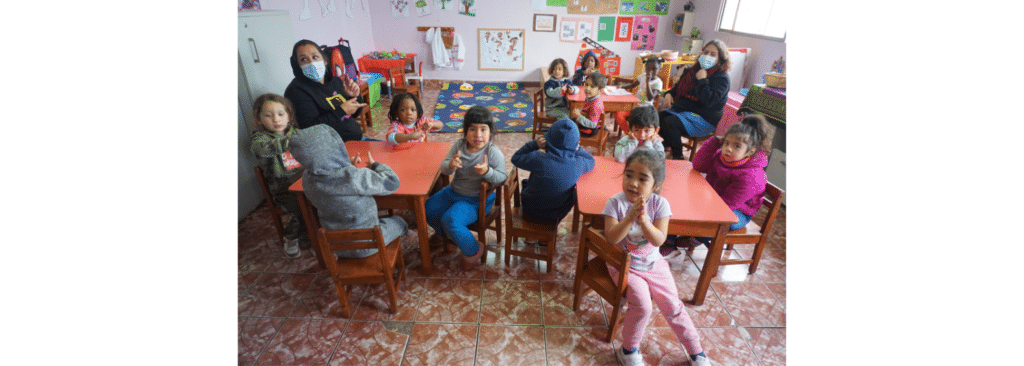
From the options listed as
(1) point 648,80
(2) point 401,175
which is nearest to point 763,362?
(2) point 401,175

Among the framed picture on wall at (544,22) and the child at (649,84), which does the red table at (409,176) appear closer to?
the child at (649,84)

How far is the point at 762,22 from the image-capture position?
5.25 m

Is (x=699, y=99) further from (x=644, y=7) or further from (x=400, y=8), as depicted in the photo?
(x=400, y=8)

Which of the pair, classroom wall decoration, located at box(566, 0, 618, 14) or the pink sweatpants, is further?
classroom wall decoration, located at box(566, 0, 618, 14)

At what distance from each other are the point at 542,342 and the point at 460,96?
5.80m

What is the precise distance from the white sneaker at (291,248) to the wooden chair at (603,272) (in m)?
1.93

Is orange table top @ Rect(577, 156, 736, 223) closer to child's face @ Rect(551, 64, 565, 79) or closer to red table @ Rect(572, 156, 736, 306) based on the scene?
red table @ Rect(572, 156, 736, 306)

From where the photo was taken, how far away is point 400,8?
7500mm

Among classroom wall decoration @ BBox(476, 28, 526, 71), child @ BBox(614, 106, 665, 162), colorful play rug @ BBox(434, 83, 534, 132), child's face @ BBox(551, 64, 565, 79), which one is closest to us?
child @ BBox(614, 106, 665, 162)

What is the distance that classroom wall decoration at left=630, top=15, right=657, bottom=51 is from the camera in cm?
743

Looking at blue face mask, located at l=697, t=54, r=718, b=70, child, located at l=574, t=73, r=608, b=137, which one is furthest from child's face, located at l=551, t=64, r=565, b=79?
blue face mask, located at l=697, t=54, r=718, b=70

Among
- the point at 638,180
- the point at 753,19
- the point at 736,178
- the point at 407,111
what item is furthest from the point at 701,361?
the point at 753,19

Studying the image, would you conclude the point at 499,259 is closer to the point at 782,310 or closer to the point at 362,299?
the point at 362,299

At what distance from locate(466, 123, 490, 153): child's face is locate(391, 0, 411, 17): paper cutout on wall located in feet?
20.2
